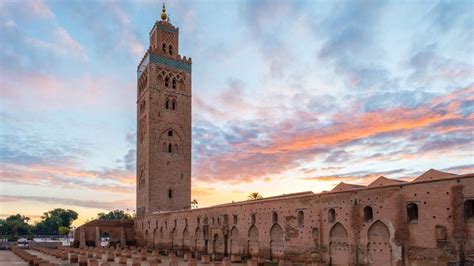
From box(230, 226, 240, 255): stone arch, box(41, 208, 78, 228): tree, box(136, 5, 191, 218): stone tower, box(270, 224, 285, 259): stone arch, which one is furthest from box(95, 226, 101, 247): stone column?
box(41, 208, 78, 228): tree

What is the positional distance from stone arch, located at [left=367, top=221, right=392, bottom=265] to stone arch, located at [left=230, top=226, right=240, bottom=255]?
348 inches

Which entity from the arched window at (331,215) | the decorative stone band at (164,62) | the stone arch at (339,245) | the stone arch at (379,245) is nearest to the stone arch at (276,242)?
the stone arch at (339,245)

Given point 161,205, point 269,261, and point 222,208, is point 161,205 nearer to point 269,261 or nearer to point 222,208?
point 222,208

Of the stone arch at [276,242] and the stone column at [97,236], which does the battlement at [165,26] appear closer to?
the stone column at [97,236]

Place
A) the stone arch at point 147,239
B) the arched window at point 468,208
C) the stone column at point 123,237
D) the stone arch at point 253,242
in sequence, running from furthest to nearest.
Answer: the stone column at point 123,237
the stone arch at point 147,239
the stone arch at point 253,242
the arched window at point 468,208

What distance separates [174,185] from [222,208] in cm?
1368

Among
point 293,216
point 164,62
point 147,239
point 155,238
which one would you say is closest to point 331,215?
point 293,216

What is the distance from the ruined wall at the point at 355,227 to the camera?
39.0 ft

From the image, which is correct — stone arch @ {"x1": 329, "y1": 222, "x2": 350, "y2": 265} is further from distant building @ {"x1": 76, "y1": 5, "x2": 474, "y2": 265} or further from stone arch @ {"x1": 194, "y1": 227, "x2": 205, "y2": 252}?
stone arch @ {"x1": 194, "y1": 227, "x2": 205, "y2": 252}

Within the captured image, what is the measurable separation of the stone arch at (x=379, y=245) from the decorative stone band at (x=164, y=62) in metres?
28.2

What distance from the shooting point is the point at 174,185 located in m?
36.3

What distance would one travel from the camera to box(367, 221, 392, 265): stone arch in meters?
13.6

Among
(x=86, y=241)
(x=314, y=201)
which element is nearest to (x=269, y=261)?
(x=314, y=201)

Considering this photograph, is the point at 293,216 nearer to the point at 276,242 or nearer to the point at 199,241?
the point at 276,242
